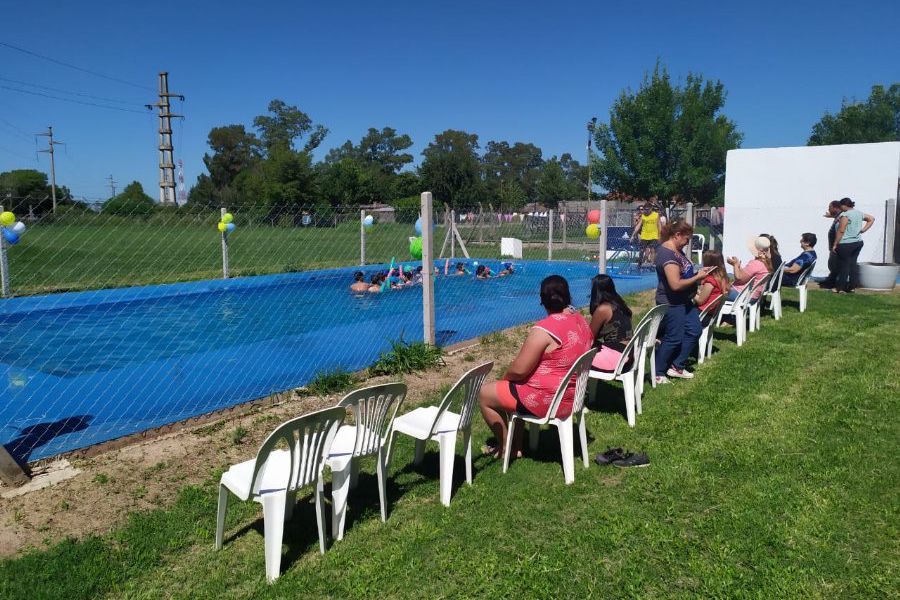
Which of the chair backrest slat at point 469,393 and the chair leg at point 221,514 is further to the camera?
the chair backrest slat at point 469,393

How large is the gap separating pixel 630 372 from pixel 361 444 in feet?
8.03

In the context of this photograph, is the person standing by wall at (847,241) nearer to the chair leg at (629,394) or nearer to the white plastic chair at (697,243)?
the white plastic chair at (697,243)

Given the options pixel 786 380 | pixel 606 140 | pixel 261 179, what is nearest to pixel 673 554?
pixel 786 380

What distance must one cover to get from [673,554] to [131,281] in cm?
1393

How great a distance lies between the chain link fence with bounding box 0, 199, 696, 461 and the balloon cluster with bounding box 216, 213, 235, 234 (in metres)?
0.05

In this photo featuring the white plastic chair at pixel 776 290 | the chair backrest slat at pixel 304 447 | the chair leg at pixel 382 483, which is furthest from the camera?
the white plastic chair at pixel 776 290

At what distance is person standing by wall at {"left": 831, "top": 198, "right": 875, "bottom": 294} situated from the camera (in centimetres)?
1108

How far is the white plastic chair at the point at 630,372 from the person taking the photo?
15.9 feet

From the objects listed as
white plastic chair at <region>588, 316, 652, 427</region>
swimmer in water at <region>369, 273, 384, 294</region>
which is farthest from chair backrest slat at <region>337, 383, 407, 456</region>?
swimmer in water at <region>369, 273, 384, 294</region>

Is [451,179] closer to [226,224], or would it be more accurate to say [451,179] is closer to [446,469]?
[226,224]

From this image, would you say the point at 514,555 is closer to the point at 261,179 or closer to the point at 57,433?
the point at 57,433

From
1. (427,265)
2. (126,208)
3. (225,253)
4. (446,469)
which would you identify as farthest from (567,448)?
(225,253)

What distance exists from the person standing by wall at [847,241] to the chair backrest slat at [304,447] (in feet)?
37.0

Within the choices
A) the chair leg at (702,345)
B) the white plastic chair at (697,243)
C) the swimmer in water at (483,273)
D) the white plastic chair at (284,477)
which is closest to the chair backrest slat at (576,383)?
the white plastic chair at (284,477)
